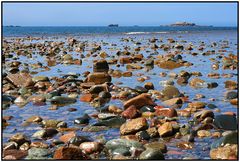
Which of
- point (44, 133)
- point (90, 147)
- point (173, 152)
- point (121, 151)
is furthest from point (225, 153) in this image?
point (44, 133)

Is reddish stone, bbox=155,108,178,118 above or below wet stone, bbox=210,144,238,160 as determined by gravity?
below

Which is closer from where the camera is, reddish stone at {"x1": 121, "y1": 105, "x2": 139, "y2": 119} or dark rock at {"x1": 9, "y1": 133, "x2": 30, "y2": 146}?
dark rock at {"x1": 9, "y1": 133, "x2": 30, "y2": 146}

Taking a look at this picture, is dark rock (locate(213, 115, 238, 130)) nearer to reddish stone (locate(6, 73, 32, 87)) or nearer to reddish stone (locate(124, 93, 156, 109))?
reddish stone (locate(124, 93, 156, 109))

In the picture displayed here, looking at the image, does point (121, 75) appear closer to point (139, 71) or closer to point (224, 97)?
point (139, 71)

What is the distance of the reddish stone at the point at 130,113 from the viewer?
35.4ft

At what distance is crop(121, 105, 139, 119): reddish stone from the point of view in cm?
1078

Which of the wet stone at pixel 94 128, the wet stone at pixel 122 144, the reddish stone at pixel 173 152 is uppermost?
the wet stone at pixel 122 144

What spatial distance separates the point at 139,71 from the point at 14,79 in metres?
6.67

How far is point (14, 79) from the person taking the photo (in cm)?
1680

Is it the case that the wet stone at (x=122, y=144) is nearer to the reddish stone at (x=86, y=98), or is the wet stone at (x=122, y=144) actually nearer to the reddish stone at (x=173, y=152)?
the reddish stone at (x=173, y=152)

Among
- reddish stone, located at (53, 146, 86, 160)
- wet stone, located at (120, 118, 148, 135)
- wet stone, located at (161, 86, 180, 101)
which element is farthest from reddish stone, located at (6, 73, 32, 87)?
reddish stone, located at (53, 146, 86, 160)

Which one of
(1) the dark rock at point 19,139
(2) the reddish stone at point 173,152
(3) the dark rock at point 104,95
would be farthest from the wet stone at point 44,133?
(3) the dark rock at point 104,95

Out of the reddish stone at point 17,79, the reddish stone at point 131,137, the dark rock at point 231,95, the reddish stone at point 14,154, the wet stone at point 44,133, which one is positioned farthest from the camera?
the reddish stone at point 17,79

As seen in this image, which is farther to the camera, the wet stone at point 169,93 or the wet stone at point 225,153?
the wet stone at point 169,93
